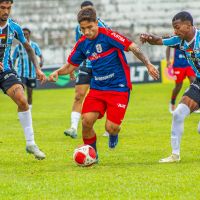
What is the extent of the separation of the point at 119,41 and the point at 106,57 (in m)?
0.33

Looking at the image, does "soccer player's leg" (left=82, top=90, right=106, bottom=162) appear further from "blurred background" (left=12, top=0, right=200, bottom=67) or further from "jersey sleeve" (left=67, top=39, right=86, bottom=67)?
"blurred background" (left=12, top=0, right=200, bottom=67)

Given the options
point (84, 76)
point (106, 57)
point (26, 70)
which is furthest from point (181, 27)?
point (26, 70)

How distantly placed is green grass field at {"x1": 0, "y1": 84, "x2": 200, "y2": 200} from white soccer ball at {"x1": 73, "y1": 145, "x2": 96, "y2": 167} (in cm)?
10

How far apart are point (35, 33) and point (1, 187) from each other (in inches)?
1189

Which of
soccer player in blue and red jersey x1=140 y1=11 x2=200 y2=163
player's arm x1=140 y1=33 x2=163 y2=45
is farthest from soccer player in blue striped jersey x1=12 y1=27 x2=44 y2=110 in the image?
soccer player in blue and red jersey x1=140 y1=11 x2=200 y2=163

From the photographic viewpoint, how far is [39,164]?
9977mm

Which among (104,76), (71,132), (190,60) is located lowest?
(71,132)

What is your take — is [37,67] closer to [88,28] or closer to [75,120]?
[88,28]

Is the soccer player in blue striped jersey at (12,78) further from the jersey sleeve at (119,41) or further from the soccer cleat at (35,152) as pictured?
the jersey sleeve at (119,41)

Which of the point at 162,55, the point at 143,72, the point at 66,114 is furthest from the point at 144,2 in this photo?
the point at 66,114

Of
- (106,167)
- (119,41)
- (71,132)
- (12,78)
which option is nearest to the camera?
(106,167)

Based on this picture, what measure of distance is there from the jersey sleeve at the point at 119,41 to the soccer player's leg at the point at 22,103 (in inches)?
60.0

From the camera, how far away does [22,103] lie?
10.3m

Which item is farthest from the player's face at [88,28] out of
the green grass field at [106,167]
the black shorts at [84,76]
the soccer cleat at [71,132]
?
the soccer cleat at [71,132]
